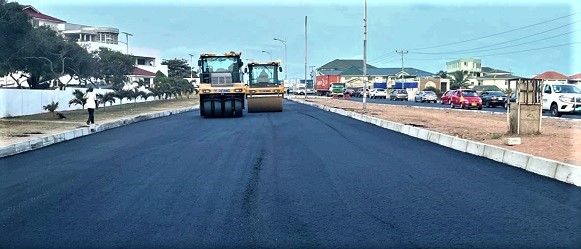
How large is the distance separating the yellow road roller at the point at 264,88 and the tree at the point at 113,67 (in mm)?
34568

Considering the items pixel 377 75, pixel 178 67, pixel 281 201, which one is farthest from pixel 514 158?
pixel 377 75

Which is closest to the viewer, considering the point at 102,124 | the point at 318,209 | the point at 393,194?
the point at 318,209

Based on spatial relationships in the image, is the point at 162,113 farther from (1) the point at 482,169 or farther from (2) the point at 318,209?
(2) the point at 318,209

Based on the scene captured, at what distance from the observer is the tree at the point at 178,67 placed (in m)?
145

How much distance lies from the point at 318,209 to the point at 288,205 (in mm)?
486

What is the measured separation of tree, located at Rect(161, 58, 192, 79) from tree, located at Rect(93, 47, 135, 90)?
65.0 metres

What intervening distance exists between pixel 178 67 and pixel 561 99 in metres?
123

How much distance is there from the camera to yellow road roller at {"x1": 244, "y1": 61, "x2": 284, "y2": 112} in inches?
1539

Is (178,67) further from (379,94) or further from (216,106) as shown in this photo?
(216,106)

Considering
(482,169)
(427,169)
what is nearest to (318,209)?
(427,169)

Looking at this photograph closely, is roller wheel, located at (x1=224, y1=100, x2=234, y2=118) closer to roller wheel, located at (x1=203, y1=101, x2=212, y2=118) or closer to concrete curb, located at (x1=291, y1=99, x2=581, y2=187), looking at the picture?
roller wheel, located at (x1=203, y1=101, x2=212, y2=118)

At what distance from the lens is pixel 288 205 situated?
8.24m

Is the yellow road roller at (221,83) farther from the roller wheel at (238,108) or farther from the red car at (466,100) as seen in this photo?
the red car at (466,100)

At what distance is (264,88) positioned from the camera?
39094 mm
